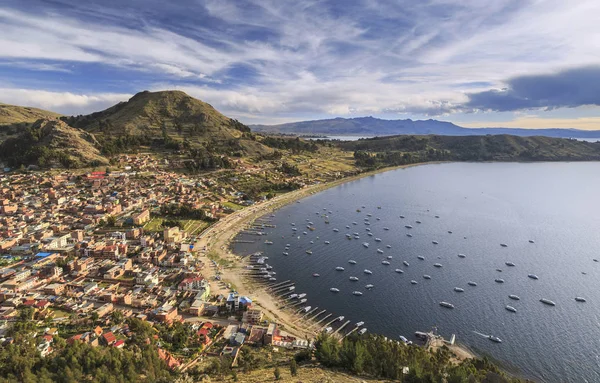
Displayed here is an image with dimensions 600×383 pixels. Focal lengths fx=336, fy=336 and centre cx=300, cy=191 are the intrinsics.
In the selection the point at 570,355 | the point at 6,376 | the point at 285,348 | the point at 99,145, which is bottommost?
the point at 570,355

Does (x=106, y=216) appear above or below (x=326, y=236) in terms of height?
above

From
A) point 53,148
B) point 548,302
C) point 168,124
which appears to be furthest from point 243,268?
point 168,124

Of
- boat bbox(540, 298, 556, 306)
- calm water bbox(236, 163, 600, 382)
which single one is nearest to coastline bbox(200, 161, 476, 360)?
calm water bbox(236, 163, 600, 382)

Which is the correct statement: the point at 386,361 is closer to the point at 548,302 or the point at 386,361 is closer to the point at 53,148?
the point at 548,302

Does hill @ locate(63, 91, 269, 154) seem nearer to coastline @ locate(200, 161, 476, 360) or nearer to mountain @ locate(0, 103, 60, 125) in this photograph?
mountain @ locate(0, 103, 60, 125)

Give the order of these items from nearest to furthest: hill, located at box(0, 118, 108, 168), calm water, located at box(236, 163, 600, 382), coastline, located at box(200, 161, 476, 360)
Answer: coastline, located at box(200, 161, 476, 360) < calm water, located at box(236, 163, 600, 382) < hill, located at box(0, 118, 108, 168)

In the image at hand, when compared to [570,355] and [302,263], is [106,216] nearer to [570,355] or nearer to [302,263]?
[302,263]

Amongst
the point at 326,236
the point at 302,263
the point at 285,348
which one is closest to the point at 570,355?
the point at 285,348
